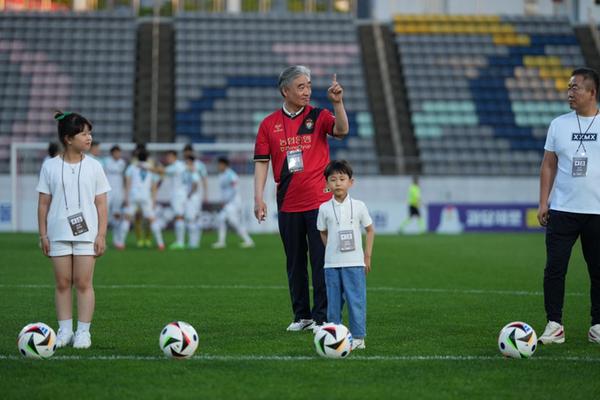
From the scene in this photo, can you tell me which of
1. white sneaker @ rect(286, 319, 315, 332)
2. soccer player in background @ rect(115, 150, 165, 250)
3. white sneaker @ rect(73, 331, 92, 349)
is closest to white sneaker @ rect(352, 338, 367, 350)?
white sneaker @ rect(286, 319, 315, 332)

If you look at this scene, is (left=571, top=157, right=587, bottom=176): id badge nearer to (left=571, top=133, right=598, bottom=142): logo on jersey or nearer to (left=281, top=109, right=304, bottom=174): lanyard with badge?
(left=571, top=133, right=598, bottom=142): logo on jersey

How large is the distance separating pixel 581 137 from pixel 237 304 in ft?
15.2

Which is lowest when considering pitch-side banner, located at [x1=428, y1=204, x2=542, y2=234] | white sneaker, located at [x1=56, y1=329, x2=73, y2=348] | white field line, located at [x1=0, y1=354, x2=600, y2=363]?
pitch-side banner, located at [x1=428, y1=204, x2=542, y2=234]

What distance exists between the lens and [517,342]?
24.6 feet

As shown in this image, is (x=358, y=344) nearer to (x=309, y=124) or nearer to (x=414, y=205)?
(x=309, y=124)

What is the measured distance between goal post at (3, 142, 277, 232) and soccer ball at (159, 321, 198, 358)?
22.3 meters

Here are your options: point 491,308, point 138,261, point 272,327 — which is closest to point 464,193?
point 138,261

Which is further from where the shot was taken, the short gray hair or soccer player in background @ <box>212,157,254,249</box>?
soccer player in background @ <box>212,157,254,249</box>

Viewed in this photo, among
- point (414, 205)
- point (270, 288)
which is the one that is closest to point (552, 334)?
point (270, 288)

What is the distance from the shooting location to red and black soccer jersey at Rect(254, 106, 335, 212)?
30.2 feet

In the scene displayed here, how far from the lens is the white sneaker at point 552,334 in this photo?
8.35 metres

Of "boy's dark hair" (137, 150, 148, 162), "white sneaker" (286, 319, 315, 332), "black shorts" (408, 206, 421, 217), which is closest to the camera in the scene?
"white sneaker" (286, 319, 315, 332)

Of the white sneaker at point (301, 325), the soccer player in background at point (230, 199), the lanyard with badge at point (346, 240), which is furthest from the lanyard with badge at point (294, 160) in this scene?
the soccer player in background at point (230, 199)

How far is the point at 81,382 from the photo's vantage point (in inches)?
255
